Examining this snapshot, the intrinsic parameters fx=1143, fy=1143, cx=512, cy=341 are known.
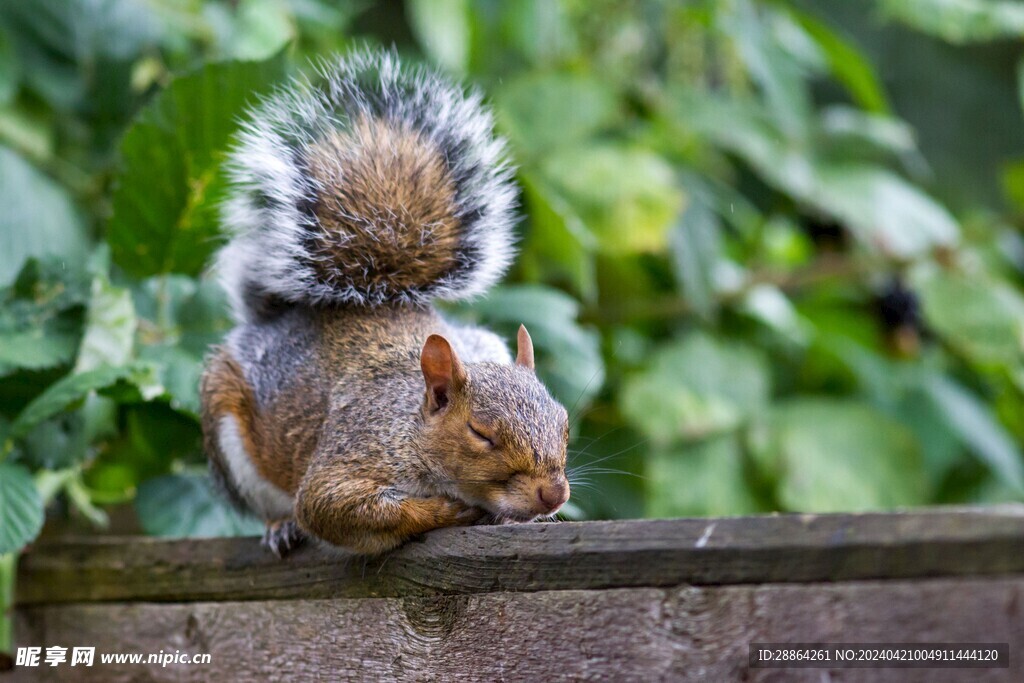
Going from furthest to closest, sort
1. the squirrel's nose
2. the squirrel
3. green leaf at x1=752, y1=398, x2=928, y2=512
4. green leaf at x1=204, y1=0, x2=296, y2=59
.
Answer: green leaf at x1=752, y1=398, x2=928, y2=512, green leaf at x1=204, y1=0, x2=296, y2=59, the squirrel, the squirrel's nose

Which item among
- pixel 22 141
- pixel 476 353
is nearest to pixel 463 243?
pixel 476 353

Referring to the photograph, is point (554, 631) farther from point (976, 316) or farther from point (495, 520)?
point (976, 316)

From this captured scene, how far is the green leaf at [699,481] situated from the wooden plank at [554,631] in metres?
1.32

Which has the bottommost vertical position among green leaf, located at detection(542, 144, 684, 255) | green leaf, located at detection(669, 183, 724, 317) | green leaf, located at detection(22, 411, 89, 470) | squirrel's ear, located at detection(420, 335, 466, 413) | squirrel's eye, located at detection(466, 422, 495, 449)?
squirrel's eye, located at detection(466, 422, 495, 449)

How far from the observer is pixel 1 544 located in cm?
154

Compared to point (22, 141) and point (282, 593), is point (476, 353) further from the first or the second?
point (22, 141)

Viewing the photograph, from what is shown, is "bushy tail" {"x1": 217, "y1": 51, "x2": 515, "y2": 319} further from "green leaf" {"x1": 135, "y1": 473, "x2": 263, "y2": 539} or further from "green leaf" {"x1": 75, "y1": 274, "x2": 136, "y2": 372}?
"green leaf" {"x1": 135, "y1": 473, "x2": 263, "y2": 539}

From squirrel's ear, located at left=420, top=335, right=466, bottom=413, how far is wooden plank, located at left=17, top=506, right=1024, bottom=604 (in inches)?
8.4

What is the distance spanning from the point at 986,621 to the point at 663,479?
6.29 ft

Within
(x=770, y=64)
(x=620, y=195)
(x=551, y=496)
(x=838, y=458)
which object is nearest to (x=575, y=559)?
(x=551, y=496)

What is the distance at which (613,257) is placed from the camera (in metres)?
2.96

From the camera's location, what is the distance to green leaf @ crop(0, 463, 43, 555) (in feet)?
5.11

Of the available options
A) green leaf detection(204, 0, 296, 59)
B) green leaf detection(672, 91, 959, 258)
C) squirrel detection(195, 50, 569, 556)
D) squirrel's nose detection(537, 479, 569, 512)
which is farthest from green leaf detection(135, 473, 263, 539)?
green leaf detection(672, 91, 959, 258)

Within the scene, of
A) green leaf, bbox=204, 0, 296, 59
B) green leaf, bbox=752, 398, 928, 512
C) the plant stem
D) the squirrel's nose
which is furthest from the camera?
green leaf, bbox=752, 398, 928, 512
